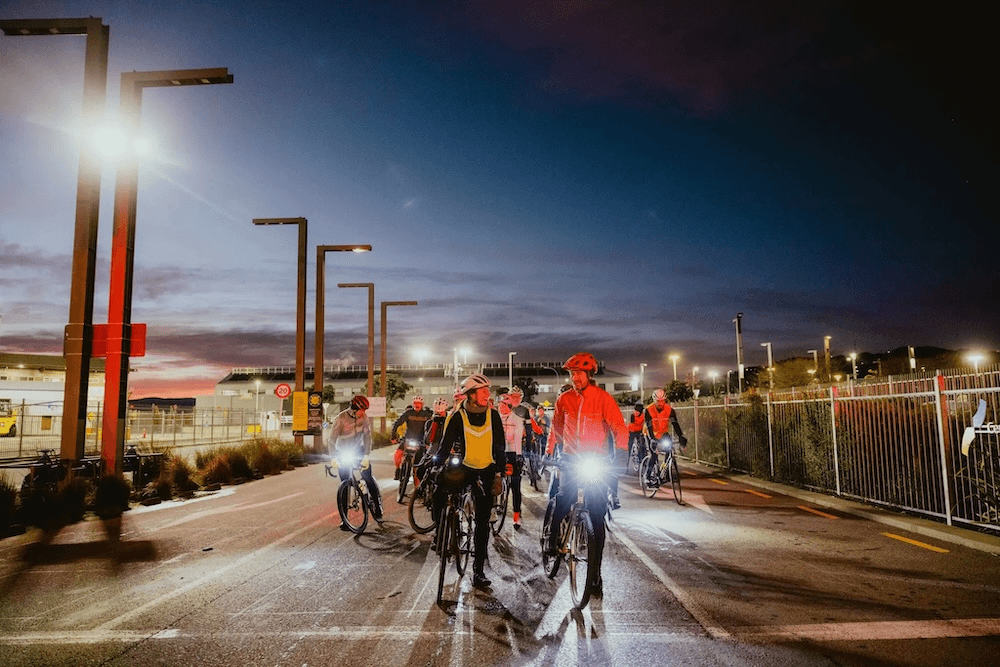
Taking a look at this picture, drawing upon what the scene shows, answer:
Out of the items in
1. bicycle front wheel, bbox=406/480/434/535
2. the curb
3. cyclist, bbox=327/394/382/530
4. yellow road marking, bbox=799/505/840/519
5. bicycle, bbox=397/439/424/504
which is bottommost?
yellow road marking, bbox=799/505/840/519

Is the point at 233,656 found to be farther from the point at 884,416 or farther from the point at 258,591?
the point at 884,416

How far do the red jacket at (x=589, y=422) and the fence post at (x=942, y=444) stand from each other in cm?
634

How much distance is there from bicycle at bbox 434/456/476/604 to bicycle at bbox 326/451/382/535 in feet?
9.48

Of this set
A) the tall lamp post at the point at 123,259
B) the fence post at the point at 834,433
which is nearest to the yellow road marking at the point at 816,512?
the fence post at the point at 834,433

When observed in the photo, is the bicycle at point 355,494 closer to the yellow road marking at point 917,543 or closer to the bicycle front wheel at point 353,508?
the bicycle front wheel at point 353,508

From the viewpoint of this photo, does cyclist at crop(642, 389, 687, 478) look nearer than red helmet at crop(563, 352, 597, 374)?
No

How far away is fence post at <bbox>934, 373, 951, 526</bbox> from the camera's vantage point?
9.66 meters

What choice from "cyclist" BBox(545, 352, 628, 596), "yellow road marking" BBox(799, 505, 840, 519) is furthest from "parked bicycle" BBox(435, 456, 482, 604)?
"yellow road marking" BBox(799, 505, 840, 519)

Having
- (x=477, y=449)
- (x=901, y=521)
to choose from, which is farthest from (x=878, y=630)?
(x=901, y=521)

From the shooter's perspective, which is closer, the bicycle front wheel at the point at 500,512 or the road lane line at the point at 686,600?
the road lane line at the point at 686,600

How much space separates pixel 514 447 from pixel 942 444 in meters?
6.26

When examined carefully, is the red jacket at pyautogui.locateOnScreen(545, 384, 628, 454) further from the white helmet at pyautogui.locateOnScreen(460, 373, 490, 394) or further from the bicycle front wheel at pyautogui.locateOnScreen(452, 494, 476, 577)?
the bicycle front wheel at pyautogui.locateOnScreen(452, 494, 476, 577)

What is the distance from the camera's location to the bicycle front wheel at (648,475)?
13384mm

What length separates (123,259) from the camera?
14531 millimetres
